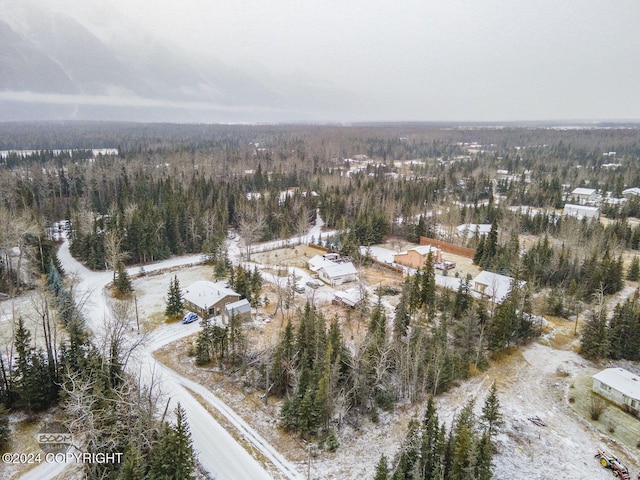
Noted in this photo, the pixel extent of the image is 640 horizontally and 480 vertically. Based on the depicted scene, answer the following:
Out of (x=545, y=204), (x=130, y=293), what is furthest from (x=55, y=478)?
(x=545, y=204)

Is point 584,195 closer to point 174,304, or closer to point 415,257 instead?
point 415,257

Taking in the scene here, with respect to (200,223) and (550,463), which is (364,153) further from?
(550,463)

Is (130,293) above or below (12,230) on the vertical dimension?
below

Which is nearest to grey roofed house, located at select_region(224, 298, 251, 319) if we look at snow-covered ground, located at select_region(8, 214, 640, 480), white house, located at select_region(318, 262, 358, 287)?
snow-covered ground, located at select_region(8, 214, 640, 480)

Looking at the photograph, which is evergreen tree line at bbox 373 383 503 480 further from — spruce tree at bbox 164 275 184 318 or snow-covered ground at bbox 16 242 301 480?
spruce tree at bbox 164 275 184 318

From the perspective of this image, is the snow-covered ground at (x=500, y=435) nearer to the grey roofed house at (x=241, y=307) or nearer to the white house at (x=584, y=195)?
the grey roofed house at (x=241, y=307)

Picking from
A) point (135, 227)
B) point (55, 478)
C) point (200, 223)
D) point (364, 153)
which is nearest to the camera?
point (55, 478)
